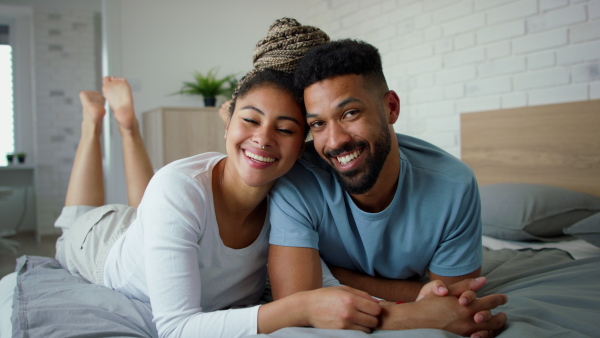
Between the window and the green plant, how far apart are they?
8.44 ft

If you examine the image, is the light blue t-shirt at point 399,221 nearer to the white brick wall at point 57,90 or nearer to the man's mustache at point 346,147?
the man's mustache at point 346,147

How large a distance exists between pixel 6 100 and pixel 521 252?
585 centimetres

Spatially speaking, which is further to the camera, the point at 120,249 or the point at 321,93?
the point at 120,249

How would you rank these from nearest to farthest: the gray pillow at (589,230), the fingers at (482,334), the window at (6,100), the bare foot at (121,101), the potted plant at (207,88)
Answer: the fingers at (482,334), the gray pillow at (589,230), the bare foot at (121,101), the potted plant at (207,88), the window at (6,100)

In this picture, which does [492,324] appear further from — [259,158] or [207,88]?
[207,88]

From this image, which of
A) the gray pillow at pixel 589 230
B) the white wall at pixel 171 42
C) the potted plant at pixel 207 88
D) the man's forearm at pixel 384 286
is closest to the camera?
the man's forearm at pixel 384 286

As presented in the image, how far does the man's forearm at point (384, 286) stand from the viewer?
1321mm

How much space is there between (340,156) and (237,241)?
354mm

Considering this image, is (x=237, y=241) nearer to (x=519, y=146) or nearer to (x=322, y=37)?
(x=322, y=37)

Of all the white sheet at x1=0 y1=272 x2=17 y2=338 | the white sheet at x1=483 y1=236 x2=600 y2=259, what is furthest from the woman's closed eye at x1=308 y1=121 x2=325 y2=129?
the white sheet at x1=483 y1=236 x2=600 y2=259

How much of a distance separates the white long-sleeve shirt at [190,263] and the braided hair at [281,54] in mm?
272

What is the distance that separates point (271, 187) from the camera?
132cm

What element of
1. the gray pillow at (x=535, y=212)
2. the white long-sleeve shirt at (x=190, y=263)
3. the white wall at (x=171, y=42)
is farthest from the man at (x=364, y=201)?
the white wall at (x=171, y=42)

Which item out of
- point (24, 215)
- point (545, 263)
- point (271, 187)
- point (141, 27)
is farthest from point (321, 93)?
point (24, 215)
